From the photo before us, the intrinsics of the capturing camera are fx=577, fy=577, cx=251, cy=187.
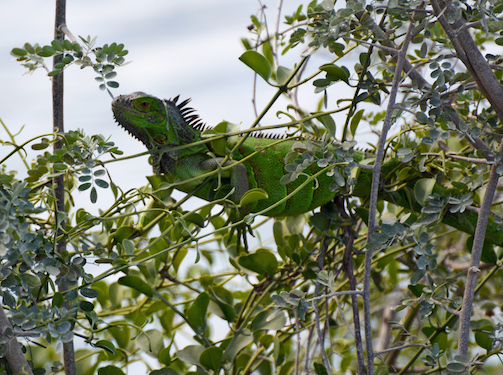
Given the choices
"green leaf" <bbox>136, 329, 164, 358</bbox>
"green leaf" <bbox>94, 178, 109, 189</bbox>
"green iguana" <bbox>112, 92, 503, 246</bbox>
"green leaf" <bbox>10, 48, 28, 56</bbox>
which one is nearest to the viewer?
"green leaf" <bbox>94, 178, 109, 189</bbox>

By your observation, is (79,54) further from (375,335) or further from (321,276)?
(375,335)

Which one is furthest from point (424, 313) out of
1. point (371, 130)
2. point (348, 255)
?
point (371, 130)

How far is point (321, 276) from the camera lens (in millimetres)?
1129

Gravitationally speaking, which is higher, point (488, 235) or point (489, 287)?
point (488, 235)

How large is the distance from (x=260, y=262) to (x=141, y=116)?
2.02 feet

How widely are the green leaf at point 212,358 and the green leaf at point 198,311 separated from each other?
0.29 feet

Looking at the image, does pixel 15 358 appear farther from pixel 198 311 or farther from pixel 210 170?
pixel 210 170

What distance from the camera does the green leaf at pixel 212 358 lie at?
130 cm

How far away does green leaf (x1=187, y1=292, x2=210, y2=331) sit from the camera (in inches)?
53.2

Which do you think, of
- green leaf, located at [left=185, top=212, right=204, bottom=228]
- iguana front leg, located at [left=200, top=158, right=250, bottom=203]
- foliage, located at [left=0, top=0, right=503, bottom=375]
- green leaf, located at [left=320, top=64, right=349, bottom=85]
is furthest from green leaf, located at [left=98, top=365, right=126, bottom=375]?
green leaf, located at [left=320, top=64, right=349, bottom=85]

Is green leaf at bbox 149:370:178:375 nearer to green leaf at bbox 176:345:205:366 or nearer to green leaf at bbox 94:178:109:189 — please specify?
green leaf at bbox 176:345:205:366

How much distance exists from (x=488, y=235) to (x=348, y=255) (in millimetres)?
488

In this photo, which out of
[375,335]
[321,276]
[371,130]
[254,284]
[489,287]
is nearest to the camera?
[321,276]

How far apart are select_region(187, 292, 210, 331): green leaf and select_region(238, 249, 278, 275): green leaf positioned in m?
0.17
